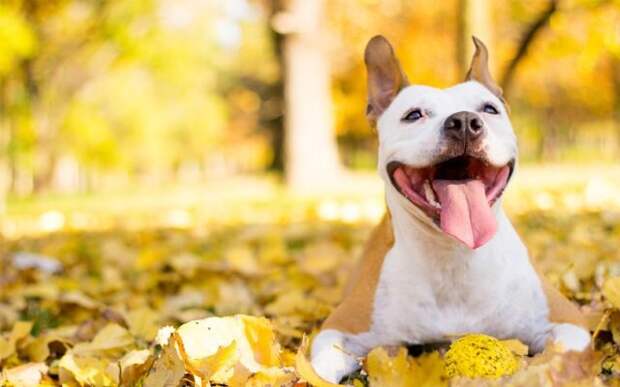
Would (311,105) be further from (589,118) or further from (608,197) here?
(589,118)

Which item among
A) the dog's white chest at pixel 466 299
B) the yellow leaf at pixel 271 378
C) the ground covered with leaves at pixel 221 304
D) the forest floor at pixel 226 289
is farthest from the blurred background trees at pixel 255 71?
the yellow leaf at pixel 271 378

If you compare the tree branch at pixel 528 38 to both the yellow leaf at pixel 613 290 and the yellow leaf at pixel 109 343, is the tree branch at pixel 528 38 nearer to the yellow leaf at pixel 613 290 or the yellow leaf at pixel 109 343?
the yellow leaf at pixel 613 290

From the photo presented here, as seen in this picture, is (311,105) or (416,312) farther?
(311,105)

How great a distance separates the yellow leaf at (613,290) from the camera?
2.20 metres

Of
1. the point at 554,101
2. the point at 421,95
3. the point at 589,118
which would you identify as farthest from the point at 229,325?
the point at 589,118

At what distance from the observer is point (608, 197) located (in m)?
7.74

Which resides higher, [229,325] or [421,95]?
[421,95]

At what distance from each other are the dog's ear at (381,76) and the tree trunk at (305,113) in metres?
8.96

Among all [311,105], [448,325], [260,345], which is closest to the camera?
[260,345]

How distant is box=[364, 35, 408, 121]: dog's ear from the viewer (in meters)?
2.71

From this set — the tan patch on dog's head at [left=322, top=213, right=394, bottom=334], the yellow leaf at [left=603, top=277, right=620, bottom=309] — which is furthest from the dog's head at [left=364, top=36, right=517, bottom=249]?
the yellow leaf at [left=603, top=277, right=620, bottom=309]

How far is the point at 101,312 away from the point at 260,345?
1.35 metres

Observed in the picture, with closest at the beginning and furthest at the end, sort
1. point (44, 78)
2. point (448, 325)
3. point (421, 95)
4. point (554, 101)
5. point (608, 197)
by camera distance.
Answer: point (448, 325) → point (421, 95) → point (608, 197) → point (44, 78) → point (554, 101)

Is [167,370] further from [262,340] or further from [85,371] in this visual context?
[85,371]
